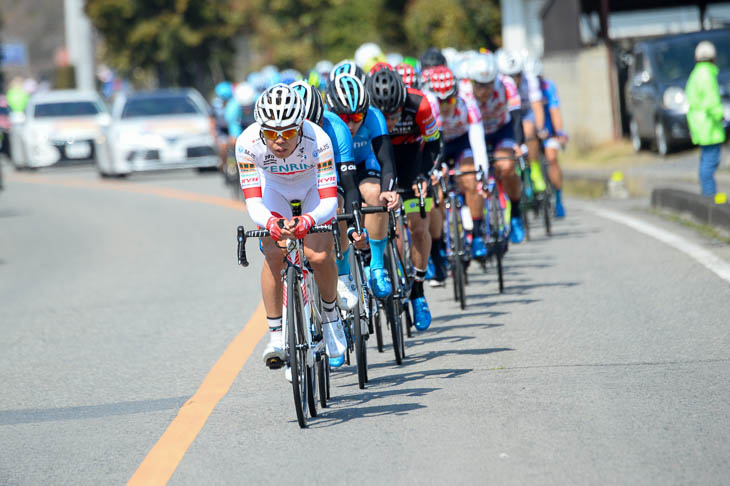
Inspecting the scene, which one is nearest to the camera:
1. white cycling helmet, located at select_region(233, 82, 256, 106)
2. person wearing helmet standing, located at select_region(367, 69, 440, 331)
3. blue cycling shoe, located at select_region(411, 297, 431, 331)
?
person wearing helmet standing, located at select_region(367, 69, 440, 331)

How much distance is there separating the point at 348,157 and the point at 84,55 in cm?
4570

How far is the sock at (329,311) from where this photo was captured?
705 centimetres

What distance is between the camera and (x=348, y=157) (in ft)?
24.3

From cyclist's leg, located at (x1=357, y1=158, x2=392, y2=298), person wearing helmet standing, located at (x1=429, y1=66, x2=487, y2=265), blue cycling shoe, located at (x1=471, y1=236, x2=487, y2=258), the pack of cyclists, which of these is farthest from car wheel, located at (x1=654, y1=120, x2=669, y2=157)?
cyclist's leg, located at (x1=357, y1=158, x2=392, y2=298)

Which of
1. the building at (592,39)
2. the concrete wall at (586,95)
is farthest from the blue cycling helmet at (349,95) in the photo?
the concrete wall at (586,95)

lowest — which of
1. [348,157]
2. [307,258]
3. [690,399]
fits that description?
[690,399]

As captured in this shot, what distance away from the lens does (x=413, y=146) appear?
9.26 m

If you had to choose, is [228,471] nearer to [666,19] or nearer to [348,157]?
[348,157]

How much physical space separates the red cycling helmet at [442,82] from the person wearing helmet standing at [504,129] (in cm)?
122

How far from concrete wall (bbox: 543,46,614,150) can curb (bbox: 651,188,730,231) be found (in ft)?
33.2

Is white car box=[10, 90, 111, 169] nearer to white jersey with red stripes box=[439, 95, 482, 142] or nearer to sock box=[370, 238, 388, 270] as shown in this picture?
white jersey with red stripes box=[439, 95, 482, 142]

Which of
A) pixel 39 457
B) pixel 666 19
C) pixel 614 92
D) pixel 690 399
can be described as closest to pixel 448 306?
pixel 690 399

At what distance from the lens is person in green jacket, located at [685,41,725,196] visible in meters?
14.2

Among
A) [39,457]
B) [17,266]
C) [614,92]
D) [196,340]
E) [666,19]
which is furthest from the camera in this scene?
[666,19]
